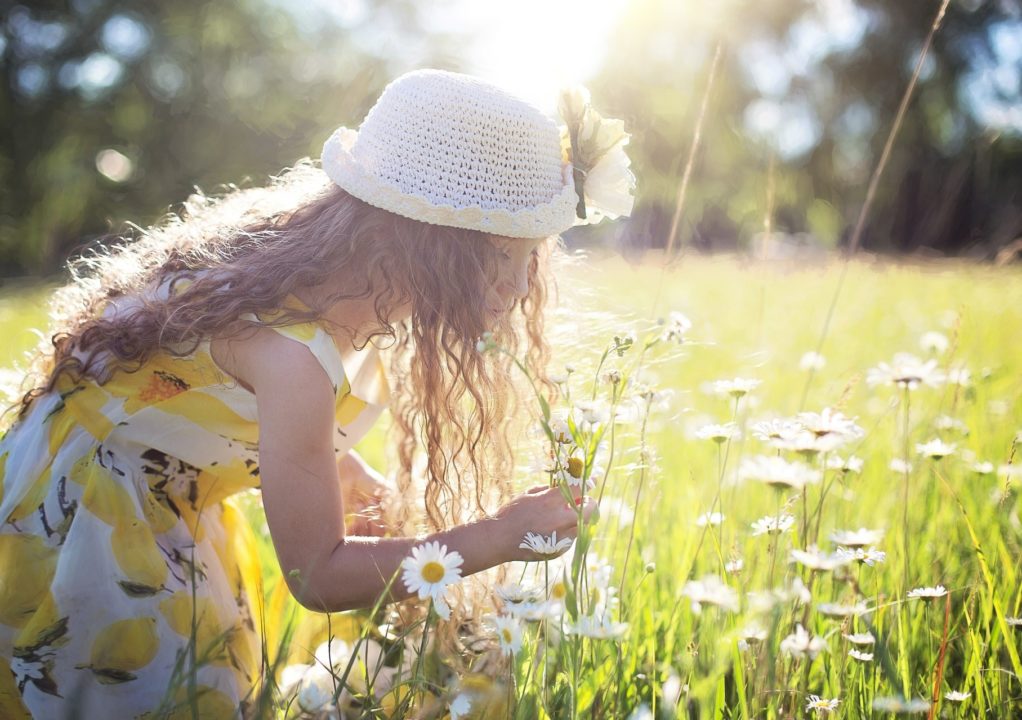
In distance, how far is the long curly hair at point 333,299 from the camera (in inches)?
60.6

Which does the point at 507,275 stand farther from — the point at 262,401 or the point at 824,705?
the point at 824,705

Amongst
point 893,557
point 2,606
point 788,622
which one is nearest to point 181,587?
point 2,606

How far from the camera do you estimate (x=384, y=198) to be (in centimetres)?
148

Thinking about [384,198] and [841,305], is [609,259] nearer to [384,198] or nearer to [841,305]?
[841,305]

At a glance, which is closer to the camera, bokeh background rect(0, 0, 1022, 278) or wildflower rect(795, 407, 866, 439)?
wildflower rect(795, 407, 866, 439)

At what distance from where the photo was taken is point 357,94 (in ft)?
67.5

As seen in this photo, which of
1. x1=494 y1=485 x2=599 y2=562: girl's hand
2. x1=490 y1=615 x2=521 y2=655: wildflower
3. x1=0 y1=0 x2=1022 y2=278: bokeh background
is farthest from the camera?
x1=0 y1=0 x2=1022 y2=278: bokeh background

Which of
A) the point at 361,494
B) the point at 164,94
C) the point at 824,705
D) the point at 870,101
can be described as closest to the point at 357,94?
the point at 164,94

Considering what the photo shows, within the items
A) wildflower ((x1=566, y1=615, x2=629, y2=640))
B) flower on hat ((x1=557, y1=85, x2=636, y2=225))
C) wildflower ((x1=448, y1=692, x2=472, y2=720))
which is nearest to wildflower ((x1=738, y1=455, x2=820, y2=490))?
wildflower ((x1=566, y1=615, x2=629, y2=640))

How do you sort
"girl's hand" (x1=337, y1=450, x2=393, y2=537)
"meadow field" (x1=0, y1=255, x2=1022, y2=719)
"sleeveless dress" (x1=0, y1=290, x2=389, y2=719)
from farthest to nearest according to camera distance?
"girl's hand" (x1=337, y1=450, x2=393, y2=537) → "sleeveless dress" (x1=0, y1=290, x2=389, y2=719) → "meadow field" (x1=0, y1=255, x2=1022, y2=719)

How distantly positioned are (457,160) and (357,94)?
20.3 meters

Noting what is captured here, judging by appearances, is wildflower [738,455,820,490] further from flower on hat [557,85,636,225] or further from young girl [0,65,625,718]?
flower on hat [557,85,636,225]

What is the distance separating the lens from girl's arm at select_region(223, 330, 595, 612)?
133 centimetres

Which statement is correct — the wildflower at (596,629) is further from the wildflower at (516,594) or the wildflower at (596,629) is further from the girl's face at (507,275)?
the girl's face at (507,275)
